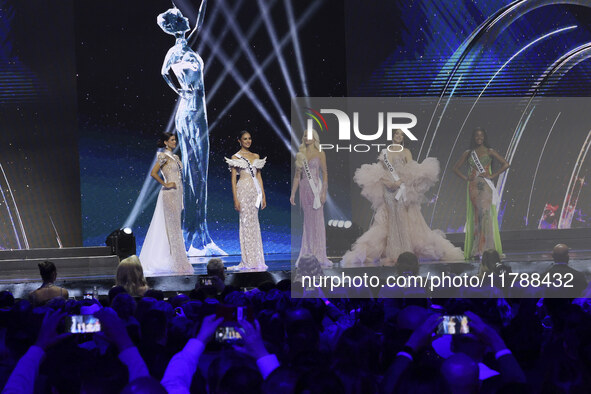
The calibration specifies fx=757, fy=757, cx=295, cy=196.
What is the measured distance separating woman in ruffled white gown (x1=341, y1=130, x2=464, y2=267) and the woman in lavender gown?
1.74ft

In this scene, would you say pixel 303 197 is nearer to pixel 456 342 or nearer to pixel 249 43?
pixel 249 43

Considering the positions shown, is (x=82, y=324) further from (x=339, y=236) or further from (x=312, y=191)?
(x=339, y=236)

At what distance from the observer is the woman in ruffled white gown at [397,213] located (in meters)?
7.70

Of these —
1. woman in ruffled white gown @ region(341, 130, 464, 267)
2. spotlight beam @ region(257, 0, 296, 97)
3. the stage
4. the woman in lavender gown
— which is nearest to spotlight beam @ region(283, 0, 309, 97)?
spotlight beam @ region(257, 0, 296, 97)

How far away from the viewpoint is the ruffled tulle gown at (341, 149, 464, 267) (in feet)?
25.3

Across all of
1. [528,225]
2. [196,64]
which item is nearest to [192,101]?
[196,64]

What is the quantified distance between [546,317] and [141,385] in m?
1.97

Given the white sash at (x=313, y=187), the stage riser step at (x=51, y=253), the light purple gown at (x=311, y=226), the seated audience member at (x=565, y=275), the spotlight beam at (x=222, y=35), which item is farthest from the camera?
the spotlight beam at (x=222, y=35)

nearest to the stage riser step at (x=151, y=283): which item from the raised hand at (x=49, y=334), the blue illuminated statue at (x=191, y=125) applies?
the blue illuminated statue at (x=191, y=125)

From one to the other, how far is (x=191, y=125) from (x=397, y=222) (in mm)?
4237

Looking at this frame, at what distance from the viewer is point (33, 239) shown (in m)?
11.3

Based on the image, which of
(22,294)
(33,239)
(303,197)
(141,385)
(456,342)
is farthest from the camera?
(33,239)

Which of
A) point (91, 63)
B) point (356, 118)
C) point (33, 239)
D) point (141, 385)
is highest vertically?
point (91, 63)

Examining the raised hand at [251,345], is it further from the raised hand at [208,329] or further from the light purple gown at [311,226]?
the light purple gown at [311,226]
